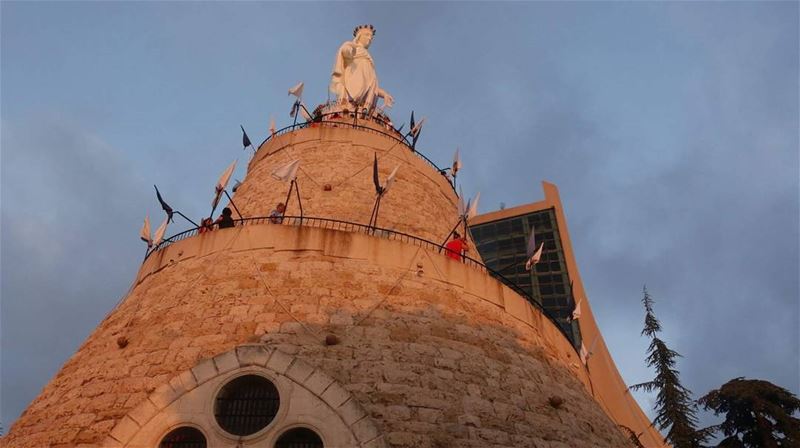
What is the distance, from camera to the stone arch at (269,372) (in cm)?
761

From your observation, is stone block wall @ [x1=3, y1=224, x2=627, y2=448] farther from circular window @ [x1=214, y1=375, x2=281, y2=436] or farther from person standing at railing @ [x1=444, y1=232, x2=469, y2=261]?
person standing at railing @ [x1=444, y1=232, x2=469, y2=261]

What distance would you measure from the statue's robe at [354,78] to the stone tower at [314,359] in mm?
12627

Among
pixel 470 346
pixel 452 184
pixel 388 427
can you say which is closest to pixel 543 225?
pixel 452 184

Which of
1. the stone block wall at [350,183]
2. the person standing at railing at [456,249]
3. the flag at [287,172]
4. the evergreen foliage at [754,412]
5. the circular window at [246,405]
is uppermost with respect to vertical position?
the stone block wall at [350,183]

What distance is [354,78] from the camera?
75.3 feet

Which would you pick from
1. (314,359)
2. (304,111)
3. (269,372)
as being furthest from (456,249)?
(304,111)

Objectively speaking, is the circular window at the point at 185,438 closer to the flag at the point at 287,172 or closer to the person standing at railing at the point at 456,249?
the flag at the point at 287,172

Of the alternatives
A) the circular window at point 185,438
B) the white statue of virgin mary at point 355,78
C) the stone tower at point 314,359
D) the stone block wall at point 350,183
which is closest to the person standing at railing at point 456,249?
the stone tower at point 314,359

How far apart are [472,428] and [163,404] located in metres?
4.53

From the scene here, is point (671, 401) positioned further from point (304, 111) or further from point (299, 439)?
point (304, 111)

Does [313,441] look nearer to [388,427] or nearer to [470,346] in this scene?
[388,427]

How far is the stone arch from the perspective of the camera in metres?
7.61

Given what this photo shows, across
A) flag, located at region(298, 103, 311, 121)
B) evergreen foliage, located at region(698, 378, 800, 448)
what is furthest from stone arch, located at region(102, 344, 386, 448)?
flag, located at region(298, 103, 311, 121)

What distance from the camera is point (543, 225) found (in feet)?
108
